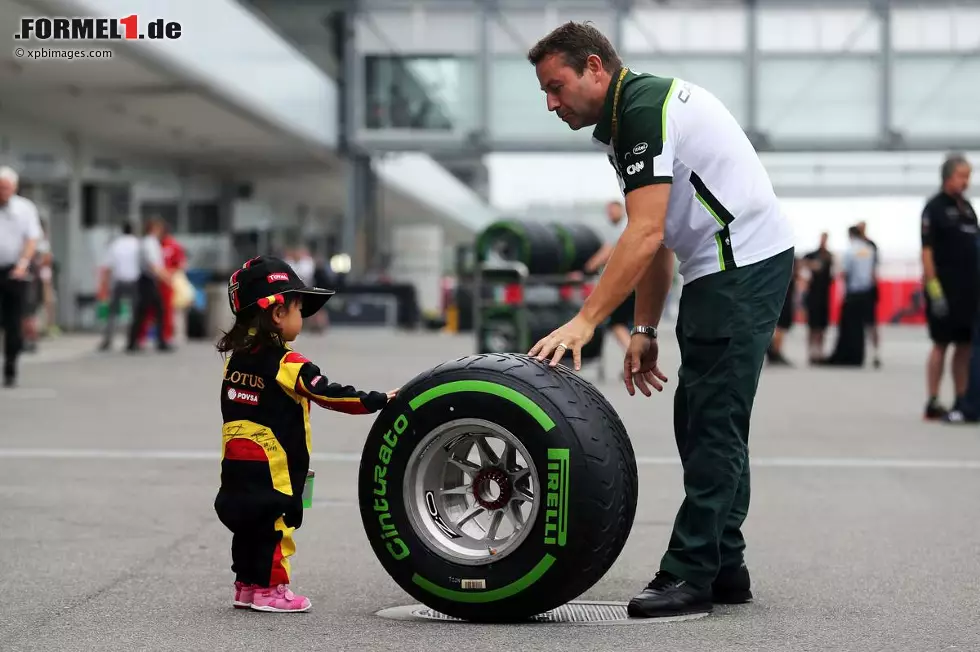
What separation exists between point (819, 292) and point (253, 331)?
16.0 meters

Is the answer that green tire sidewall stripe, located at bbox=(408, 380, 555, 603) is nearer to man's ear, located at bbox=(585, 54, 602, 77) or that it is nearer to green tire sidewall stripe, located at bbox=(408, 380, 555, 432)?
green tire sidewall stripe, located at bbox=(408, 380, 555, 432)

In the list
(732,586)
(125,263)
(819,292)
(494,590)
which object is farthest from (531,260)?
(494,590)

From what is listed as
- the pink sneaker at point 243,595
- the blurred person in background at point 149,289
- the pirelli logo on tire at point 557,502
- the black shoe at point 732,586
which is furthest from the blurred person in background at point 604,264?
the pirelli logo on tire at point 557,502

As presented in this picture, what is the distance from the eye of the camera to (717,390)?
187 inches

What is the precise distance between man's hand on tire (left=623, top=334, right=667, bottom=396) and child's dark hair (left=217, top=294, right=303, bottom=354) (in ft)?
3.72

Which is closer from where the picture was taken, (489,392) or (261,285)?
(489,392)

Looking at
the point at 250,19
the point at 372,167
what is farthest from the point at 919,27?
the point at 250,19

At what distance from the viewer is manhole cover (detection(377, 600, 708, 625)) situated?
14.9 feet

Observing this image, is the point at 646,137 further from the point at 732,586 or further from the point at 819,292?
the point at 819,292

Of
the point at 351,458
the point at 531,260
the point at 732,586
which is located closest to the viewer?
the point at 732,586

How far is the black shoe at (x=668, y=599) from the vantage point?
180 inches

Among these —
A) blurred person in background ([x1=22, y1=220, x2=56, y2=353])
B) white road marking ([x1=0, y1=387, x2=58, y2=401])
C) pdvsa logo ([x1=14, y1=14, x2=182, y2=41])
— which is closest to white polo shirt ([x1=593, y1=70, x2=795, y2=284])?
white road marking ([x1=0, y1=387, x2=58, y2=401])

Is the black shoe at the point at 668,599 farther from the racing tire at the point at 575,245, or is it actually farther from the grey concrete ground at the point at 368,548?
the racing tire at the point at 575,245

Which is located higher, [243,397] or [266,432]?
[243,397]
